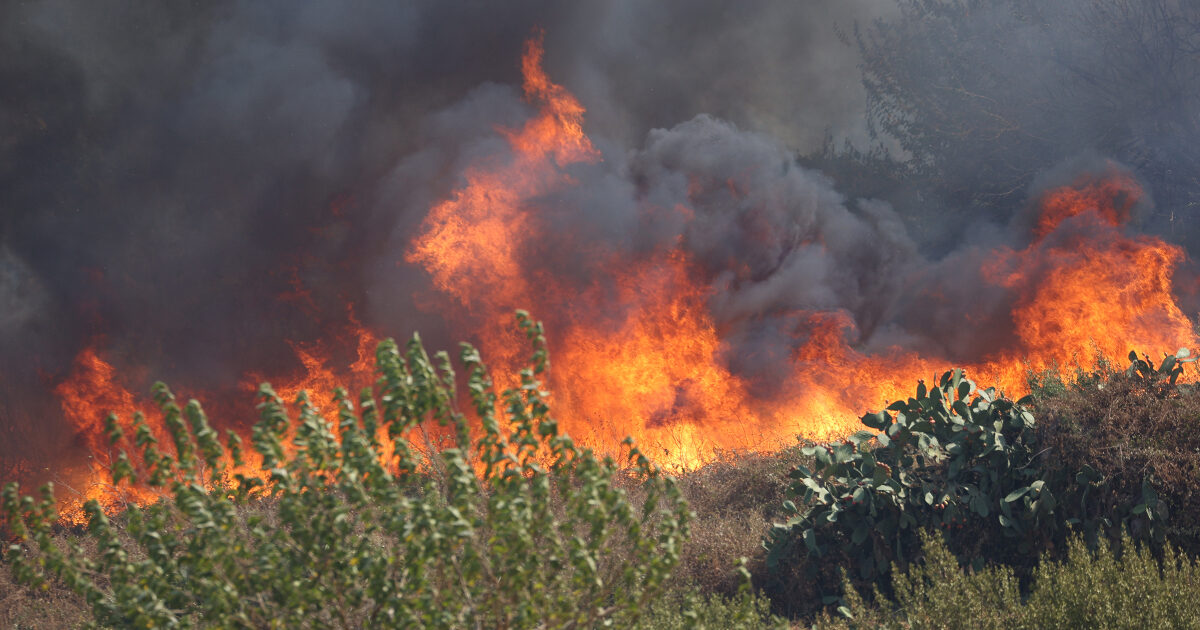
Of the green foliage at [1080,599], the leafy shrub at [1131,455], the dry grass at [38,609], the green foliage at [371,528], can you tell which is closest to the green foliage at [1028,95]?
the leafy shrub at [1131,455]

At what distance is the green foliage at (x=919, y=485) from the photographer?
7297 mm

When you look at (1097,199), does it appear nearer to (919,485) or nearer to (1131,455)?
(1131,455)

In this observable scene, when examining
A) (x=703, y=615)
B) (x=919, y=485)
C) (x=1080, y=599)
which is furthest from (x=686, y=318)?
(x=1080, y=599)

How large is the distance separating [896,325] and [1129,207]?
542cm

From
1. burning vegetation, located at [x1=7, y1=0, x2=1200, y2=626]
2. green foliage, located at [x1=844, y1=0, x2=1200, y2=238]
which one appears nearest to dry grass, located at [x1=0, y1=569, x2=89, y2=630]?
burning vegetation, located at [x1=7, y1=0, x2=1200, y2=626]

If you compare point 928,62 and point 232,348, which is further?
point 928,62

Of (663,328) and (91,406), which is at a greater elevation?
(91,406)

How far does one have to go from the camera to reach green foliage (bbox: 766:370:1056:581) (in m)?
7.30

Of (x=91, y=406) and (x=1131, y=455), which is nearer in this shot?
(x=1131, y=455)

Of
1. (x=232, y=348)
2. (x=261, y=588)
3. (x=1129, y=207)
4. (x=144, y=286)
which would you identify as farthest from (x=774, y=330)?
(x=261, y=588)

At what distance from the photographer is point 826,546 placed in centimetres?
769

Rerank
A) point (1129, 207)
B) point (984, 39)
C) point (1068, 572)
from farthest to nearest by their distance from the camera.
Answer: point (984, 39), point (1129, 207), point (1068, 572)

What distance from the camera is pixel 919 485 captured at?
7.64m

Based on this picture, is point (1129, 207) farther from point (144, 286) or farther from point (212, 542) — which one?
point (144, 286)
